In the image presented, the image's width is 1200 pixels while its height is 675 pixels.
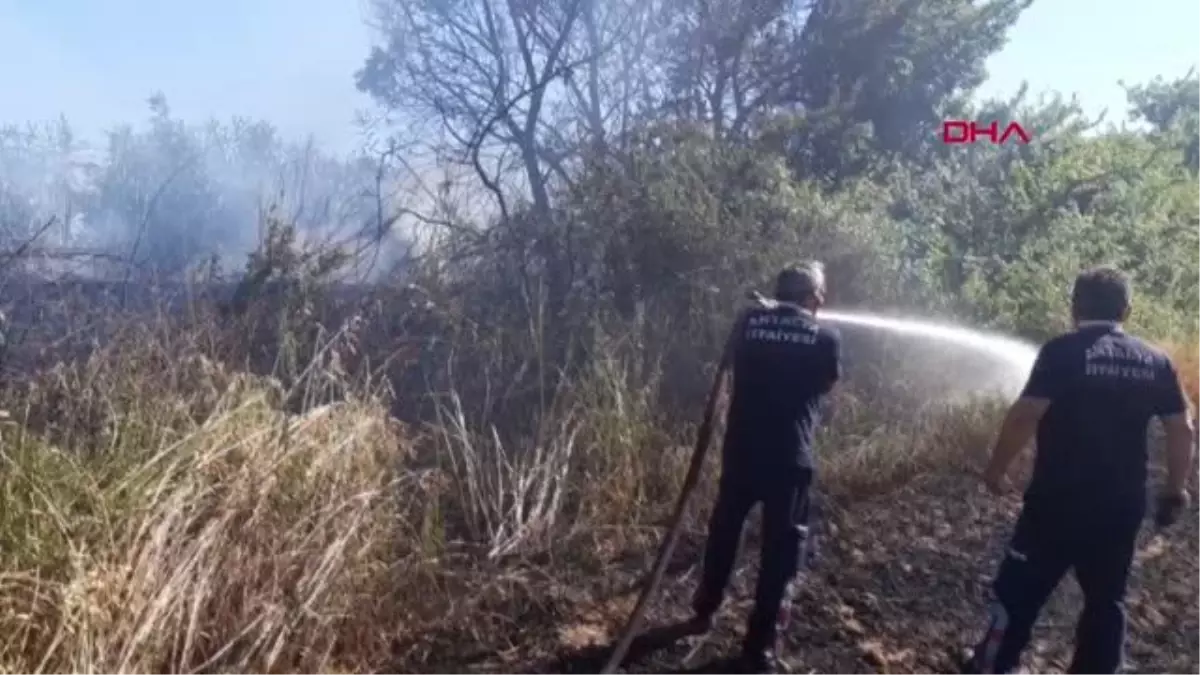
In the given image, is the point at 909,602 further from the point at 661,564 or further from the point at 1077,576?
the point at 661,564

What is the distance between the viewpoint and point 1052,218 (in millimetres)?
12289

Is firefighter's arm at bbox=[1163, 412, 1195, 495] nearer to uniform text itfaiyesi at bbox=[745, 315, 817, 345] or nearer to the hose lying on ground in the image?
uniform text itfaiyesi at bbox=[745, 315, 817, 345]

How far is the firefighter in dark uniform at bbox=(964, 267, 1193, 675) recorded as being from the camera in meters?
4.44

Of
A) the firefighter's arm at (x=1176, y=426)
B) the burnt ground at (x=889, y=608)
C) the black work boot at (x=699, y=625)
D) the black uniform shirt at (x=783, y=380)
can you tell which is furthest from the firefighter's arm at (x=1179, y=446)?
the black work boot at (x=699, y=625)

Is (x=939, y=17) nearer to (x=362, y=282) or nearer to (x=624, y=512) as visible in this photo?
(x=362, y=282)

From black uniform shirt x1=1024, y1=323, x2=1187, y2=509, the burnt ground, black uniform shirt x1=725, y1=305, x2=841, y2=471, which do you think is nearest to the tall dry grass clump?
the burnt ground

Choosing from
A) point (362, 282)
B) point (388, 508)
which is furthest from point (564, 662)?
point (362, 282)

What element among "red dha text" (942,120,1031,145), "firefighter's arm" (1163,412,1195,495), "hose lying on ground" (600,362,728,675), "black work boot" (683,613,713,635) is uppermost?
"red dha text" (942,120,1031,145)

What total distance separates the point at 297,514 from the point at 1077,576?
10.1 feet

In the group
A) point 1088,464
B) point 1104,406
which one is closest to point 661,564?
point 1088,464

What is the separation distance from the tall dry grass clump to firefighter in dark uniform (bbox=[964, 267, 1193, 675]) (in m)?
2.56

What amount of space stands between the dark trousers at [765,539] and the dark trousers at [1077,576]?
821 millimetres

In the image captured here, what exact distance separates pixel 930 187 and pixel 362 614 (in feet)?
32.9

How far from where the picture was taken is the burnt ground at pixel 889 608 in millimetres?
4906
